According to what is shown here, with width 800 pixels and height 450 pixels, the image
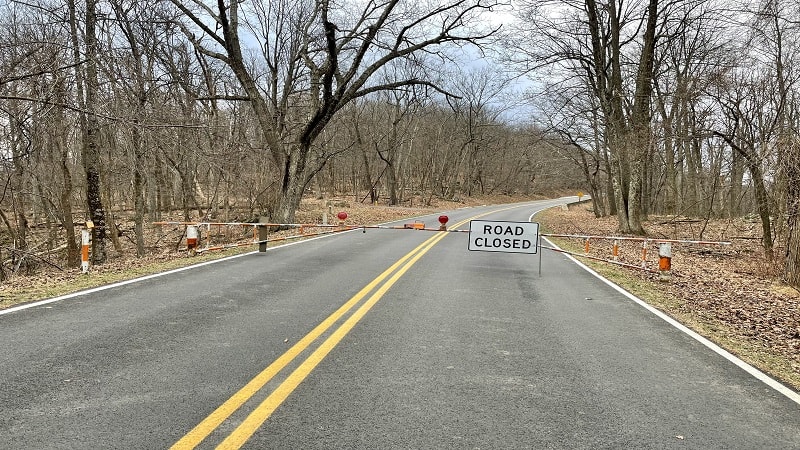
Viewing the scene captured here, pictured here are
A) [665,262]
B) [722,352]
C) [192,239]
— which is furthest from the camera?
[192,239]

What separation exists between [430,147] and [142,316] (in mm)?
47848

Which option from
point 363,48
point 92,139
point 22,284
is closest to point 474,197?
point 363,48

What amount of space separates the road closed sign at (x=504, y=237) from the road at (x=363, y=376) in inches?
142

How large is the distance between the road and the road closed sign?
3614 millimetres

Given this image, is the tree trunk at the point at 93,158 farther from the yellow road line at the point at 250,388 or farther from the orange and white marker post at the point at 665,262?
the orange and white marker post at the point at 665,262

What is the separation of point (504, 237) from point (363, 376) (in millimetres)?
7906

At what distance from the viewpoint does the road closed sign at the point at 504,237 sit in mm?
11344

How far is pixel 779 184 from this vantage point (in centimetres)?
997

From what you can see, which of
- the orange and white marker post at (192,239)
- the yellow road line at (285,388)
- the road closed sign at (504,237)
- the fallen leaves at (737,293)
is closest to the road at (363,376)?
the yellow road line at (285,388)

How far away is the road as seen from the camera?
3.32 meters

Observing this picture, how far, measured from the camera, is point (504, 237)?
11.7 m

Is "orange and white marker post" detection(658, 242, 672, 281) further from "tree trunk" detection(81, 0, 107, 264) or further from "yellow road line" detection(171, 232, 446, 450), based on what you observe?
"tree trunk" detection(81, 0, 107, 264)

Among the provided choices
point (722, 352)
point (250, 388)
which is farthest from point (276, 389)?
point (722, 352)

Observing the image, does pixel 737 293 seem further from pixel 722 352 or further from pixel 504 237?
pixel 722 352
